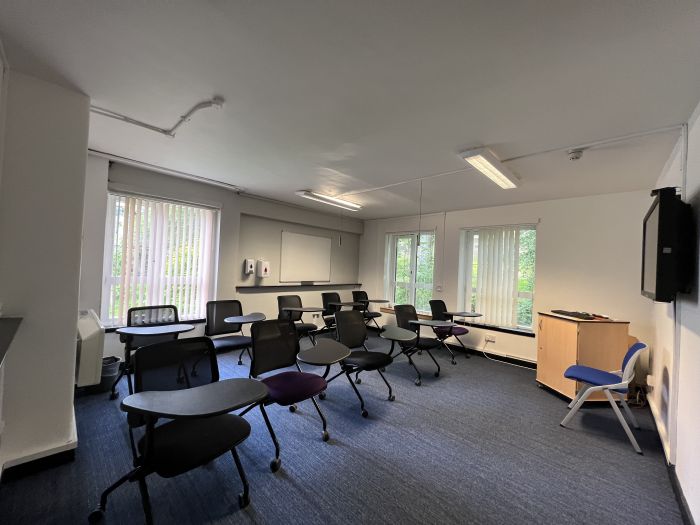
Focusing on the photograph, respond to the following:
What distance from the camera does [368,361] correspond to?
322 centimetres

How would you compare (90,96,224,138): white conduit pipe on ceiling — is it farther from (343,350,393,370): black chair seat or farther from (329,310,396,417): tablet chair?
(343,350,393,370): black chair seat

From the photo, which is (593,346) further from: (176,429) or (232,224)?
(232,224)

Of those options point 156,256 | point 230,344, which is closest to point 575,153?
point 230,344

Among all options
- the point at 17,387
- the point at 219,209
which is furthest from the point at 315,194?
the point at 17,387

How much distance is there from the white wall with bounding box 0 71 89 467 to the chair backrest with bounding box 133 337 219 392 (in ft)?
2.90

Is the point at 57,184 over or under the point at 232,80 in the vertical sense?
under

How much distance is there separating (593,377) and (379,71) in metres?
3.31

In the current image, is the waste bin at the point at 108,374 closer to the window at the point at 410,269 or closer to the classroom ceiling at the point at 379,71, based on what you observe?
the classroom ceiling at the point at 379,71

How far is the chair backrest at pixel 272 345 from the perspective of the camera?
2512mm

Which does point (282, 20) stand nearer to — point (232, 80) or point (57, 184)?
point (232, 80)

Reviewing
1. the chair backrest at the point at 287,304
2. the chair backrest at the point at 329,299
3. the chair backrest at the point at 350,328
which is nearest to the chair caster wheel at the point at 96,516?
the chair backrest at the point at 350,328

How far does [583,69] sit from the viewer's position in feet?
5.73

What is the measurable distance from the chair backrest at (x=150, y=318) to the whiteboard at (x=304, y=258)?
7.82ft

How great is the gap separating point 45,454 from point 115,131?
2734 millimetres
